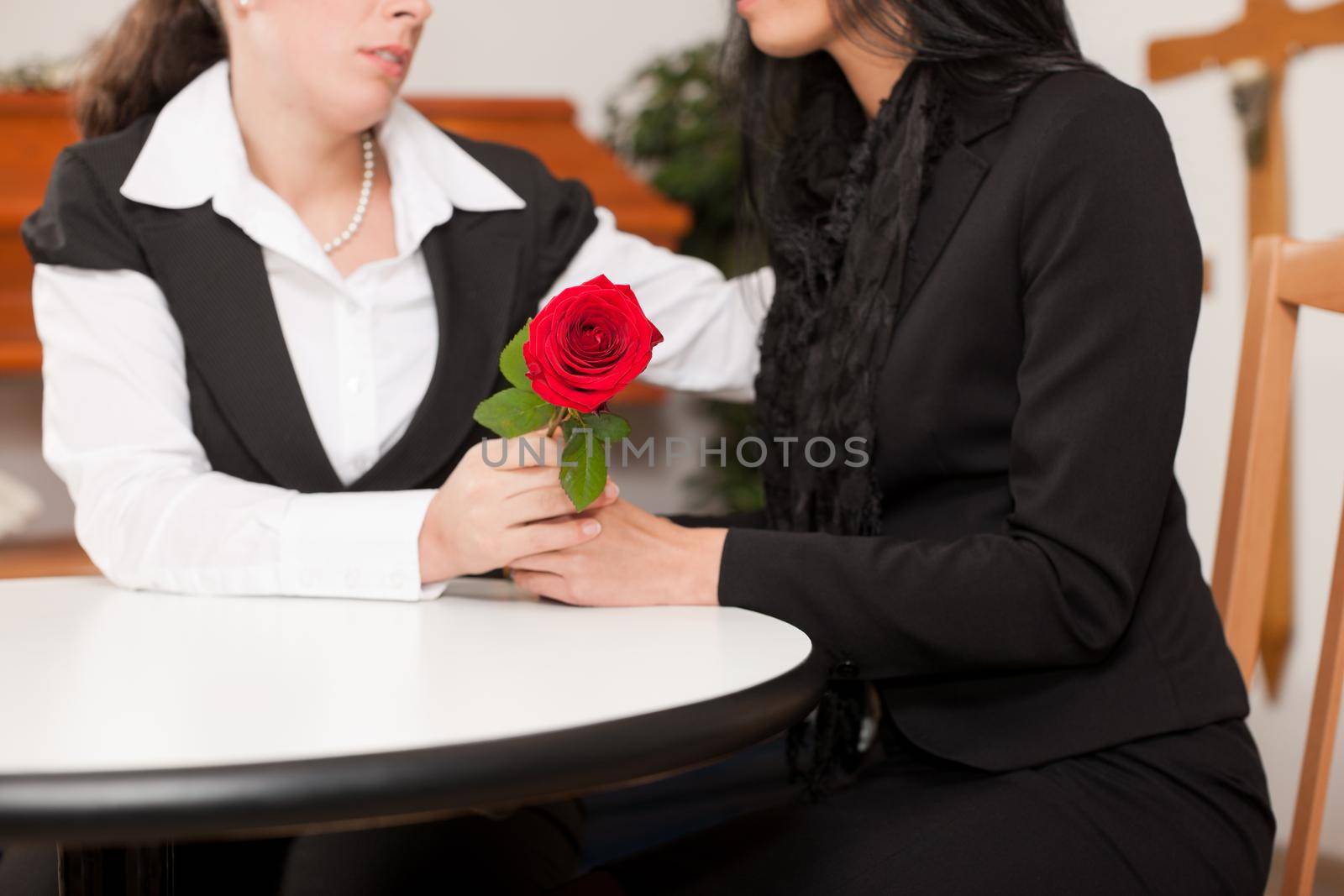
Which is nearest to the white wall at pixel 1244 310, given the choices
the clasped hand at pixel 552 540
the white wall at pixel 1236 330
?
the white wall at pixel 1236 330

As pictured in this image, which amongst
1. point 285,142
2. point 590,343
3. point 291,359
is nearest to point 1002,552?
point 590,343

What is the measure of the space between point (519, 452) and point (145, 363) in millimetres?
518

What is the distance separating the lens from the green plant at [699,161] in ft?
12.8

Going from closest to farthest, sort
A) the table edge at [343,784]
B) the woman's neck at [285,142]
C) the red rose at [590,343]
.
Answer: the table edge at [343,784] → the red rose at [590,343] → the woman's neck at [285,142]

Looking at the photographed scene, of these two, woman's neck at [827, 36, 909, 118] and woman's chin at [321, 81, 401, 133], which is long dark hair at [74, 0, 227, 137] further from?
woman's neck at [827, 36, 909, 118]

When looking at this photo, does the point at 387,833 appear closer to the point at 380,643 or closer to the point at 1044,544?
the point at 380,643

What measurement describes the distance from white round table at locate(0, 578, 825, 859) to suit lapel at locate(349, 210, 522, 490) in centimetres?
32

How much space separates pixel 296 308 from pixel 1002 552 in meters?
0.87

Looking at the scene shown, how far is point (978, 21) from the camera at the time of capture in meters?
1.40

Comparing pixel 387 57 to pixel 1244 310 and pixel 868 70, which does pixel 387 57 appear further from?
pixel 1244 310

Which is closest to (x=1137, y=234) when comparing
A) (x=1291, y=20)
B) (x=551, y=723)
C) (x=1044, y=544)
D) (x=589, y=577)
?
(x=1044, y=544)

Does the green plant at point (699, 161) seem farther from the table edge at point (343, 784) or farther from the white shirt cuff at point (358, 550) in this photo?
the table edge at point (343, 784)

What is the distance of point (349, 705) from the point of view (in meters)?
0.83

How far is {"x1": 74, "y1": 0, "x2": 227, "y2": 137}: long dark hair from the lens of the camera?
1670mm
